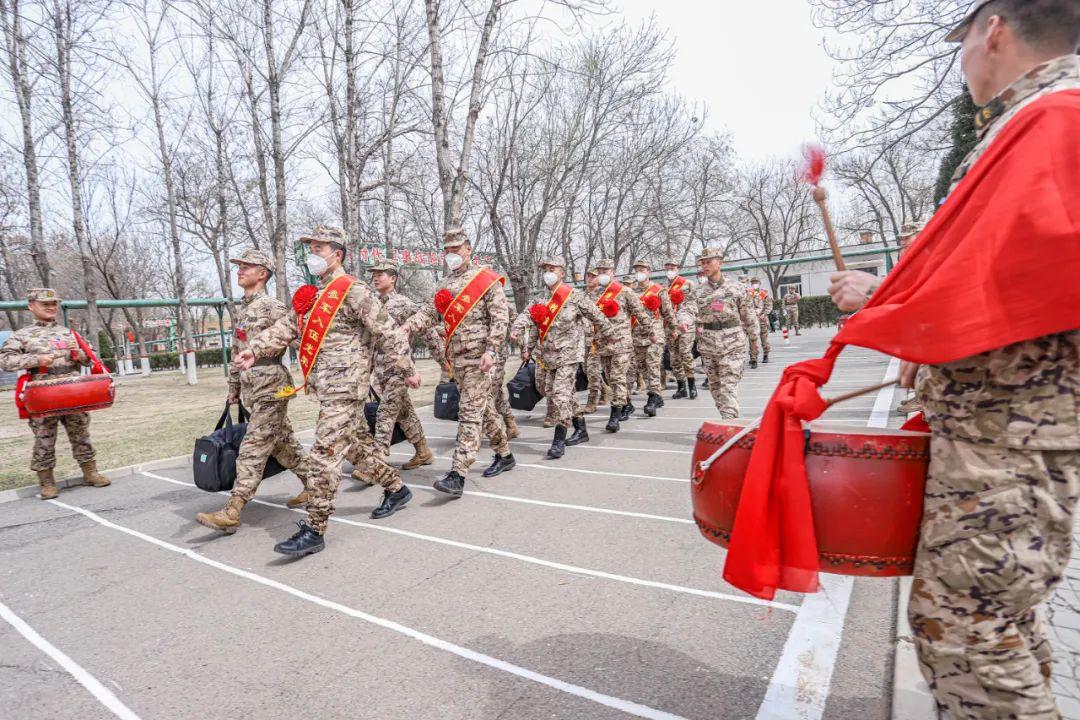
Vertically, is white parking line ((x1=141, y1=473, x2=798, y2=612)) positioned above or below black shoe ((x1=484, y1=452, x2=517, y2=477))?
below

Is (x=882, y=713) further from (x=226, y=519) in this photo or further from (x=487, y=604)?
(x=226, y=519)

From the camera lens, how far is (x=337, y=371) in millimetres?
4844

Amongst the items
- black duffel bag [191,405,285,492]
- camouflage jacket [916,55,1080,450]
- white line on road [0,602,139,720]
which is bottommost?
white line on road [0,602,139,720]

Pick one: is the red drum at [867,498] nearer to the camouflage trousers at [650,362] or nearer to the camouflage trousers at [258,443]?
the camouflage trousers at [258,443]

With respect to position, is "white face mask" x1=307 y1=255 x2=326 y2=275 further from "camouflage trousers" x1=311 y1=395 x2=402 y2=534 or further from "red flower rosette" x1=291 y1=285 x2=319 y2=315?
"camouflage trousers" x1=311 y1=395 x2=402 y2=534

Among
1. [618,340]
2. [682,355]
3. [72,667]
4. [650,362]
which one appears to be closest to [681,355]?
[682,355]

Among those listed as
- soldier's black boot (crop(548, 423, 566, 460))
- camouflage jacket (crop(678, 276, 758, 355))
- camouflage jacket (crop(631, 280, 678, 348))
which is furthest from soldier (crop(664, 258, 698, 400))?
soldier's black boot (crop(548, 423, 566, 460))

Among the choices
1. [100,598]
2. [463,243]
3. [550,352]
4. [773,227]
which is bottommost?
[100,598]

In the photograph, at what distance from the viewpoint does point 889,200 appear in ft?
145

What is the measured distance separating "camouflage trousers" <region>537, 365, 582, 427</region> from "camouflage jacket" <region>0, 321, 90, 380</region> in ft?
17.7

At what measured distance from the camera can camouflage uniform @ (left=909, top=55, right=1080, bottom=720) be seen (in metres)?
1.41

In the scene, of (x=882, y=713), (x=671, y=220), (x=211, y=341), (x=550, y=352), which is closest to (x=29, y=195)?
(x=550, y=352)

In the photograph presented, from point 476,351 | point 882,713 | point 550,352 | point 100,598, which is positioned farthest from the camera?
point 550,352

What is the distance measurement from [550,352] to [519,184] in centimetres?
1357
